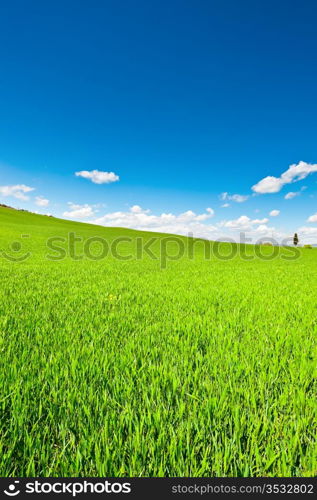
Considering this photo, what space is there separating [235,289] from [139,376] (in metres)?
5.25

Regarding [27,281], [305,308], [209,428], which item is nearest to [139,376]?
[209,428]

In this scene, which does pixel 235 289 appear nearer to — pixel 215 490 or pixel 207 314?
pixel 207 314

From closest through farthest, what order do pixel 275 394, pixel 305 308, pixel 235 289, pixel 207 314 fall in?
1. pixel 275 394
2. pixel 207 314
3. pixel 305 308
4. pixel 235 289

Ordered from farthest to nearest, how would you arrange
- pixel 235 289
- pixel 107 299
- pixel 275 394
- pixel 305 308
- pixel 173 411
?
pixel 235 289 → pixel 107 299 → pixel 305 308 → pixel 275 394 → pixel 173 411

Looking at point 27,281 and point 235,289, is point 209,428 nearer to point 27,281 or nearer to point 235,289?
point 235,289

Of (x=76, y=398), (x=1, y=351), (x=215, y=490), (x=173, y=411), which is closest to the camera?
(x=215, y=490)

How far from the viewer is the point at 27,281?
24.1ft

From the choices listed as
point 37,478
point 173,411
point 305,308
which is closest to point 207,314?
point 305,308

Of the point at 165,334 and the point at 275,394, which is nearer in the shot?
the point at 275,394

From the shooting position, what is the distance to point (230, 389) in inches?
81.4

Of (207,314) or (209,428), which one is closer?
(209,428)

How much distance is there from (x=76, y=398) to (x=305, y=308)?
15.8ft

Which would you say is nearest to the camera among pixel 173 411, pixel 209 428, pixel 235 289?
pixel 209 428

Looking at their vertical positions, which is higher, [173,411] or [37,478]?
[173,411]
